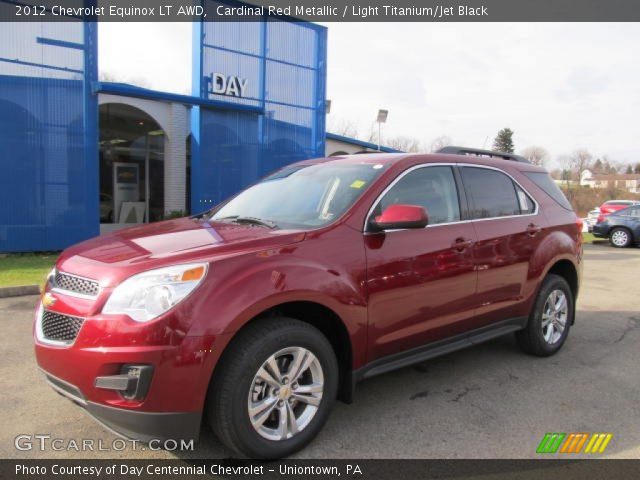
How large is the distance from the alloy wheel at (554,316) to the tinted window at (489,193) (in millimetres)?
1000

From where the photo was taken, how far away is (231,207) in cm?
425

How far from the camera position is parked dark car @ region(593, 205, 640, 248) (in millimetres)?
16844

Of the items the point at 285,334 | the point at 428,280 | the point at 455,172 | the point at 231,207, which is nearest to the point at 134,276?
the point at 285,334

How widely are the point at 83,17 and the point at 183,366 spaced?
10974 millimetres

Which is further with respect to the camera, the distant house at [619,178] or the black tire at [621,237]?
the distant house at [619,178]

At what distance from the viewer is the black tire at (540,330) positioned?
15.6 feet

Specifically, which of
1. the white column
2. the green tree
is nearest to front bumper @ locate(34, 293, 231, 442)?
the white column

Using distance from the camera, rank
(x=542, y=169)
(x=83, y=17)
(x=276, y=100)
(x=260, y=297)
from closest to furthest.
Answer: (x=260, y=297) < (x=542, y=169) < (x=83, y=17) < (x=276, y=100)

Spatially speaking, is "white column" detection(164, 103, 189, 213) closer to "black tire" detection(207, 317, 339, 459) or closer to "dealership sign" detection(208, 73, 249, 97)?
"dealership sign" detection(208, 73, 249, 97)


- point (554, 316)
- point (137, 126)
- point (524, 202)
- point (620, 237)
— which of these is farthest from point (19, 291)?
point (620, 237)

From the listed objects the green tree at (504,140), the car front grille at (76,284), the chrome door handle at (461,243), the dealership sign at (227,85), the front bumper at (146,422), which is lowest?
the front bumper at (146,422)

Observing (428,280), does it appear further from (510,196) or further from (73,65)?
(73,65)

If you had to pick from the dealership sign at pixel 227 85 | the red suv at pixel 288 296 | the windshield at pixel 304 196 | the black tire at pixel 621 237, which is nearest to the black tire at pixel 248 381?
the red suv at pixel 288 296

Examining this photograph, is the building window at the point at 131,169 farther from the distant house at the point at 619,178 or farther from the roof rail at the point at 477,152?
the distant house at the point at 619,178
